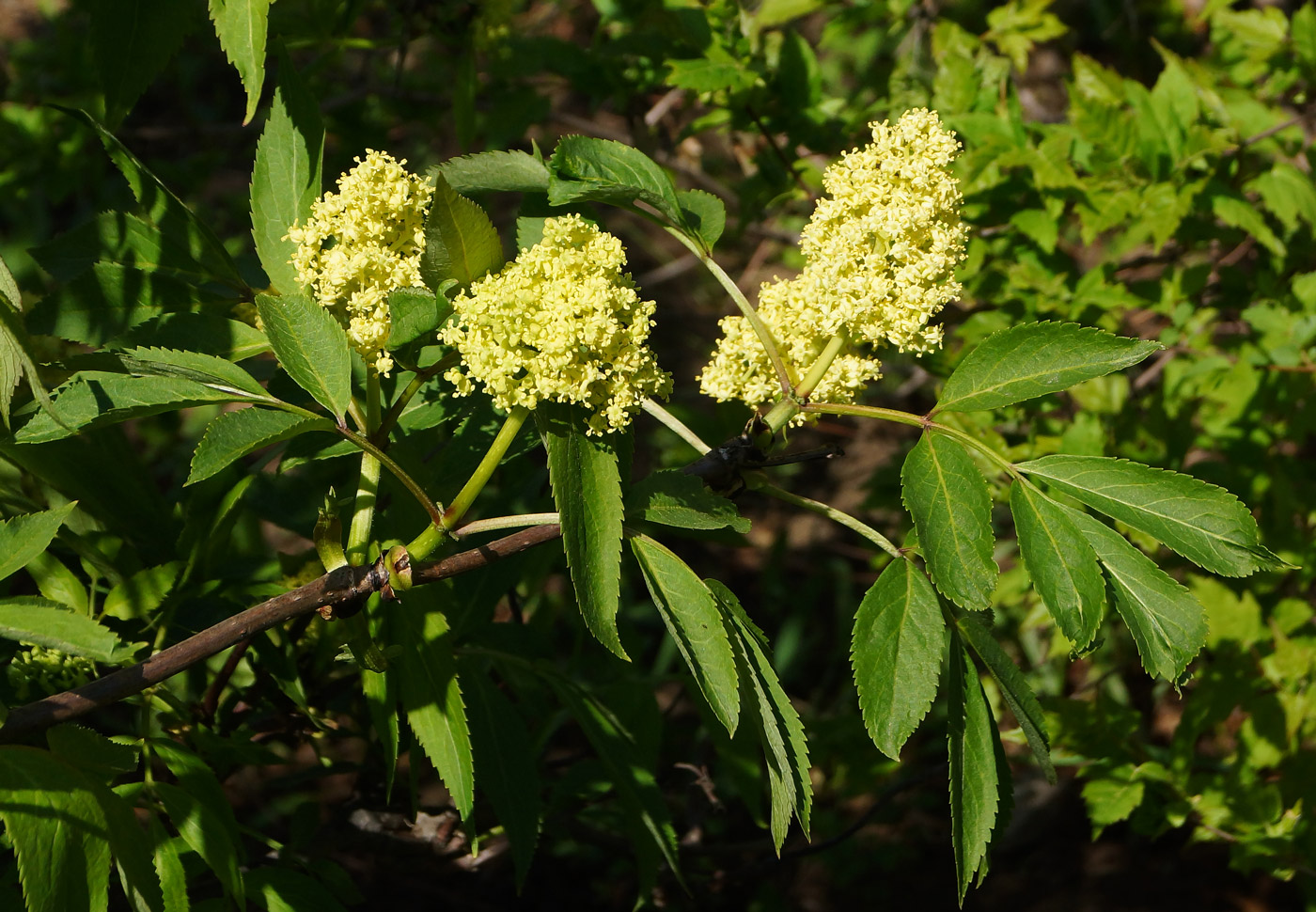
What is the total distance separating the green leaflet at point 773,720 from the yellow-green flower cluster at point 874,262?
1.11 ft

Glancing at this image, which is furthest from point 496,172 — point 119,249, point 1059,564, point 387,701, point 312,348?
point 1059,564

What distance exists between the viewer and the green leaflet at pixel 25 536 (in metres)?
1.36

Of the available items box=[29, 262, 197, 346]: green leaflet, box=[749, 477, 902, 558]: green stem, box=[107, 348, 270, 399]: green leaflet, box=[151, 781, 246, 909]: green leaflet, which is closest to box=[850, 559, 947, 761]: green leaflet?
box=[749, 477, 902, 558]: green stem

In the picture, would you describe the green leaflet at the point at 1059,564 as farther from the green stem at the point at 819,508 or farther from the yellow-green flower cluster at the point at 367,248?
the yellow-green flower cluster at the point at 367,248

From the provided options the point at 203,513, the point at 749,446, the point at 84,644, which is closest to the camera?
the point at 84,644

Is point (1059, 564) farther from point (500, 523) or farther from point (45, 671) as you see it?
point (45, 671)

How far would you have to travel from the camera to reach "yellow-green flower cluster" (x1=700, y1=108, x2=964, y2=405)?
4.66 feet

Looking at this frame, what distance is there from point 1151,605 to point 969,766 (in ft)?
1.12

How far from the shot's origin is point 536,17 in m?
5.85

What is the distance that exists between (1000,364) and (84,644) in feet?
4.27

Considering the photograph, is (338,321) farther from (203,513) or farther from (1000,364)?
(1000,364)

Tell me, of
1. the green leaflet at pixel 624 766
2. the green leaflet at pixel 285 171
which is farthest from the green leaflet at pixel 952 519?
the green leaflet at pixel 285 171

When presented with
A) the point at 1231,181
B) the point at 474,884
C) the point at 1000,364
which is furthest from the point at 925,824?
the point at 1000,364

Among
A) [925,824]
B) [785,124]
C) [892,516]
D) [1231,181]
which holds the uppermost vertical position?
[785,124]
